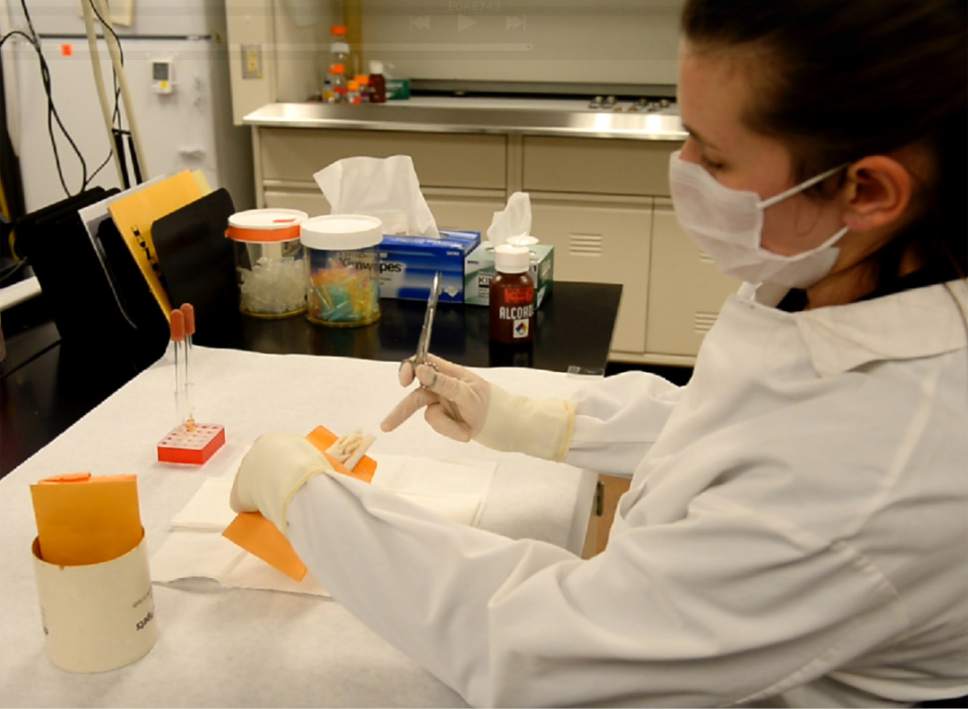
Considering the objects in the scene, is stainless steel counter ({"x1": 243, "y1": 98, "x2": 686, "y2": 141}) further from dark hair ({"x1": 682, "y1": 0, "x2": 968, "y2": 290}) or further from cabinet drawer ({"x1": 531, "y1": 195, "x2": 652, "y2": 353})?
dark hair ({"x1": 682, "y1": 0, "x2": 968, "y2": 290})

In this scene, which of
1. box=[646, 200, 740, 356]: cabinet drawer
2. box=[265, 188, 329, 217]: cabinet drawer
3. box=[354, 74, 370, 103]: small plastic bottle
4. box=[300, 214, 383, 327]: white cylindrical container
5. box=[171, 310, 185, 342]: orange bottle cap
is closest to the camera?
box=[171, 310, 185, 342]: orange bottle cap

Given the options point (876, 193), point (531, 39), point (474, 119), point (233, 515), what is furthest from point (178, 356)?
point (531, 39)

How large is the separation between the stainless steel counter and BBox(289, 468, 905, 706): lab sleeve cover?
2.13 metres

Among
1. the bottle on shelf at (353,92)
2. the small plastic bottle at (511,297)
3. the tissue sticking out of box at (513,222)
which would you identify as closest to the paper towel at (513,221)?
the tissue sticking out of box at (513,222)

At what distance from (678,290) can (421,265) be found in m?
1.50

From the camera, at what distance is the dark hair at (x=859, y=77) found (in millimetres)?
593

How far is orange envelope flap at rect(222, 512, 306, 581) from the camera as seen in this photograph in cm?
A: 84

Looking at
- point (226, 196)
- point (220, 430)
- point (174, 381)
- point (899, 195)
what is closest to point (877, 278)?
point (899, 195)

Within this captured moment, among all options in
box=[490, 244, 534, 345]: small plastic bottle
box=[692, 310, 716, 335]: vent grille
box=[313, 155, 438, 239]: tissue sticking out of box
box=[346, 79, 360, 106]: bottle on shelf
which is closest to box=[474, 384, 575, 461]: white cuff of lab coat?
box=[490, 244, 534, 345]: small plastic bottle

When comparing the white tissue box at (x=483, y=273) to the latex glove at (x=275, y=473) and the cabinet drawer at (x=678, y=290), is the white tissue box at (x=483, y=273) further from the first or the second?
the cabinet drawer at (x=678, y=290)

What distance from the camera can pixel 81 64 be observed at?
9.49ft

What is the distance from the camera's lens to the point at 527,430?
1033 millimetres

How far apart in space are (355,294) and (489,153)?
4.75 feet

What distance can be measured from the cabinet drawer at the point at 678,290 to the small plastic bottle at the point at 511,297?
1.51 metres
